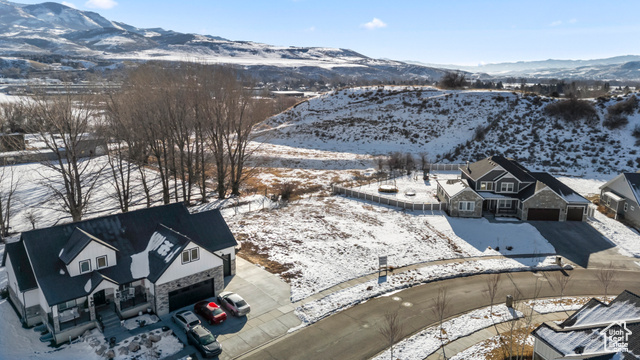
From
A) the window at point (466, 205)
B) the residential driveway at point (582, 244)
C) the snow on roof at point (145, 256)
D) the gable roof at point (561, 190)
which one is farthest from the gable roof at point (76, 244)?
the gable roof at point (561, 190)

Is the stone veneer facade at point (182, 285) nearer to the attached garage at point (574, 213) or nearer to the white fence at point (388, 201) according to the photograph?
the white fence at point (388, 201)

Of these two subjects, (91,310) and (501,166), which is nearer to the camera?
(91,310)

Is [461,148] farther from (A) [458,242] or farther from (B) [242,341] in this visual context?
(B) [242,341]

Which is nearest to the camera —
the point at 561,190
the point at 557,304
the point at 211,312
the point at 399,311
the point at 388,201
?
the point at 211,312

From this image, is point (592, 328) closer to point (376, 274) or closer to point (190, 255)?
point (376, 274)

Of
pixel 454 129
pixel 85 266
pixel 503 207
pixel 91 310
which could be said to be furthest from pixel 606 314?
pixel 454 129
